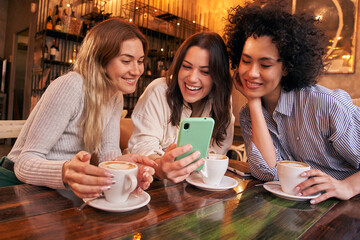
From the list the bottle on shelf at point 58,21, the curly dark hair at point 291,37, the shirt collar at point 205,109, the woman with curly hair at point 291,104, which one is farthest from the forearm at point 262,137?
the bottle on shelf at point 58,21

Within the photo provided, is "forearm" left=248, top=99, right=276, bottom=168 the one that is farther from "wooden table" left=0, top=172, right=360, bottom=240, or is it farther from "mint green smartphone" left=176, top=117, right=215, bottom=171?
"mint green smartphone" left=176, top=117, right=215, bottom=171

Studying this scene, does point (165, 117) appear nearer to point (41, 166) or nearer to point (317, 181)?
point (41, 166)

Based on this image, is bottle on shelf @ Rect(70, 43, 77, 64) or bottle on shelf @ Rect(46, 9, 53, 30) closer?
bottle on shelf @ Rect(46, 9, 53, 30)

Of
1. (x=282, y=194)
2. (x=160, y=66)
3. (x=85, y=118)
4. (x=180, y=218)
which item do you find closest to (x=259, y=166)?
(x=282, y=194)

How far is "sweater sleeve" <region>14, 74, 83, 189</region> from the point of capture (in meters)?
0.94

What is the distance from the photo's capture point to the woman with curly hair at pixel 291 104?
1.21 metres

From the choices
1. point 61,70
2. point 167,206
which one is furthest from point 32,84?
point 167,206

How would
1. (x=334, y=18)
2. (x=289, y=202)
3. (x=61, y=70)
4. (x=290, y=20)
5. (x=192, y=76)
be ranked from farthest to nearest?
(x=61, y=70) → (x=334, y=18) → (x=192, y=76) → (x=290, y=20) → (x=289, y=202)

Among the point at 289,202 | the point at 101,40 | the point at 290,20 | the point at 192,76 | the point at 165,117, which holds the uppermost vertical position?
the point at 290,20

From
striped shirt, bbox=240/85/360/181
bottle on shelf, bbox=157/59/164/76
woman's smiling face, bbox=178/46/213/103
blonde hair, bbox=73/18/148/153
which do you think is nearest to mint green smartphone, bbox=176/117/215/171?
striped shirt, bbox=240/85/360/181

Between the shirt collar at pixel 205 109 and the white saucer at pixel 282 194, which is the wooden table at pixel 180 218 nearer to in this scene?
the white saucer at pixel 282 194

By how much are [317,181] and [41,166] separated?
3.20 ft

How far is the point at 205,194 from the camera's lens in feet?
3.16

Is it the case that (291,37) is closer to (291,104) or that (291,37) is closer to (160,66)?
(291,104)
